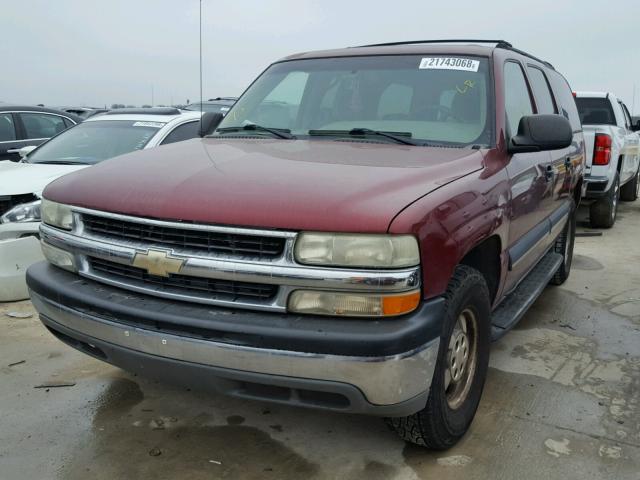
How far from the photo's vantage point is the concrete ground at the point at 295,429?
270 centimetres

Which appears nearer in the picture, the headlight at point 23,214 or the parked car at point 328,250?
the parked car at point 328,250

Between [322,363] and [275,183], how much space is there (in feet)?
2.44

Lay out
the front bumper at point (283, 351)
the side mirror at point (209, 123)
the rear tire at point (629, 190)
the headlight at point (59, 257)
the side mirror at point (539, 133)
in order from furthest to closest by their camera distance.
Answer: the rear tire at point (629, 190)
the side mirror at point (209, 123)
the side mirror at point (539, 133)
the headlight at point (59, 257)
the front bumper at point (283, 351)

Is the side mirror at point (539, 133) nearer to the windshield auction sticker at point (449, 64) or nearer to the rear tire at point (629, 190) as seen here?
the windshield auction sticker at point (449, 64)

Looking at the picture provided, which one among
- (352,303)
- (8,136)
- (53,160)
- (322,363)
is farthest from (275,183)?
(8,136)

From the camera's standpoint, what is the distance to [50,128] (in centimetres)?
852

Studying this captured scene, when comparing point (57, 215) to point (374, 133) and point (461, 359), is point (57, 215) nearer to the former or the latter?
point (374, 133)

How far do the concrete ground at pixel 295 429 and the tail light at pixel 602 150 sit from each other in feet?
14.7

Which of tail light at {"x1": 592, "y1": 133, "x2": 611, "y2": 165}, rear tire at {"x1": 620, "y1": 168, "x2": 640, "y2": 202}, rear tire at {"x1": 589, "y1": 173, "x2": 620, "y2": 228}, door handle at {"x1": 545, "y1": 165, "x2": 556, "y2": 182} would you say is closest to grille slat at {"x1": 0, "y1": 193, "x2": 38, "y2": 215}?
door handle at {"x1": 545, "y1": 165, "x2": 556, "y2": 182}

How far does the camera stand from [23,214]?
4926 millimetres

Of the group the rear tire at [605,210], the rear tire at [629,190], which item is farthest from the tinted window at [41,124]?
the rear tire at [629,190]

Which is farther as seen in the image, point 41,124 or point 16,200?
point 41,124

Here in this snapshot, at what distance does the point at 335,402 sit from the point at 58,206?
159 cm

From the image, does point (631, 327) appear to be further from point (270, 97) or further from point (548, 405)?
point (270, 97)
